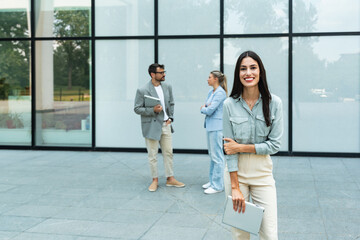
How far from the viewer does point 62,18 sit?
1184 cm

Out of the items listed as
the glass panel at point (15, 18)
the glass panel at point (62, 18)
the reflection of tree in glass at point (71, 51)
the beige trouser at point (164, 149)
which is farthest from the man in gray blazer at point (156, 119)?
the glass panel at point (15, 18)

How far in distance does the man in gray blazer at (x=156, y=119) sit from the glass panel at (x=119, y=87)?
4053 mm

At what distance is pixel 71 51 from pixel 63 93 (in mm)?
1076

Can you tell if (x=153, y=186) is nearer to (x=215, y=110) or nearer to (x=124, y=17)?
(x=215, y=110)

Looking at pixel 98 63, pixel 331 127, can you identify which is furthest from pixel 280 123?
pixel 98 63

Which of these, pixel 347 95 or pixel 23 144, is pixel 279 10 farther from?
pixel 23 144

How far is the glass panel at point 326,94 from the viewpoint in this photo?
10.5 meters

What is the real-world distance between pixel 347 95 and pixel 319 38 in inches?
56.3

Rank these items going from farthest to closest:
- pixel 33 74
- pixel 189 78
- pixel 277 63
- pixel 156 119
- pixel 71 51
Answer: pixel 33 74, pixel 71 51, pixel 189 78, pixel 277 63, pixel 156 119

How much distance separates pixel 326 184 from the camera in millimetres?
7551

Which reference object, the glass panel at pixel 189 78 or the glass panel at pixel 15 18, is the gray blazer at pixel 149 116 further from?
the glass panel at pixel 15 18

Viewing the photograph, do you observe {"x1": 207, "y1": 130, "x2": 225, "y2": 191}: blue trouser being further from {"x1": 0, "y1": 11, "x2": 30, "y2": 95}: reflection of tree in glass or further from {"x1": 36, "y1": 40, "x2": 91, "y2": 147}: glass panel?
{"x1": 0, "y1": 11, "x2": 30, "y2": 95}: reflection of tree in glass

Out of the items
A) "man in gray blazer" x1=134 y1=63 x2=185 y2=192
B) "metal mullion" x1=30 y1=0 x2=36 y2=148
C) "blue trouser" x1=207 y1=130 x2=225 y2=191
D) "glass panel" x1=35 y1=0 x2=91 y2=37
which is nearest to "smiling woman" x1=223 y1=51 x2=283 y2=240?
"blue trouser" x1=207 y1=130 x2=225 y2=191

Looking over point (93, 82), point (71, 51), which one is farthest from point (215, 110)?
point (71, 51)
